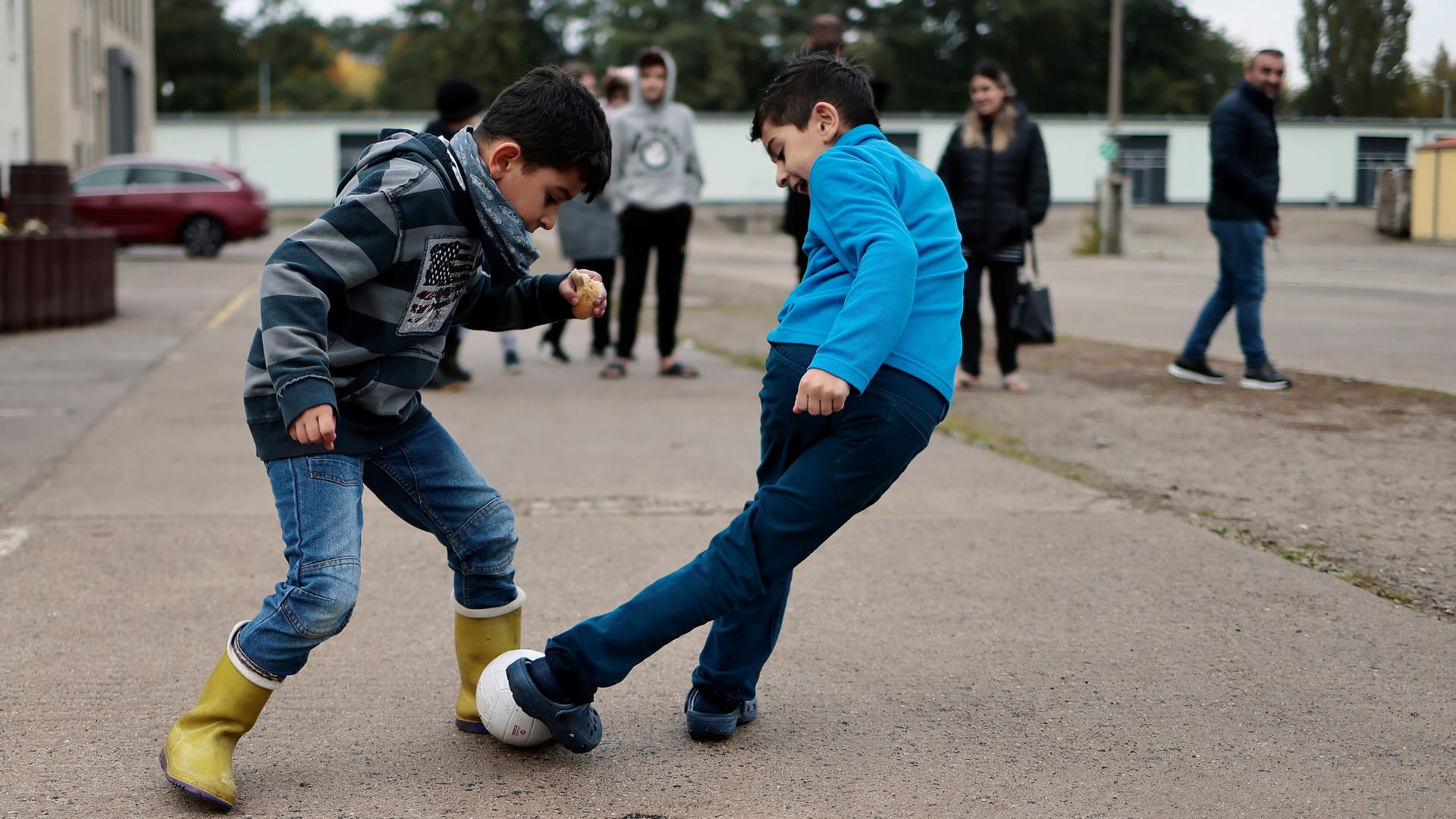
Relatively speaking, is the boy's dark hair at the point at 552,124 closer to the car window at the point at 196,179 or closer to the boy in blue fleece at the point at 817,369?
the boy in blue fleece at the point at 817,369

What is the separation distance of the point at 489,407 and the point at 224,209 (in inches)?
688

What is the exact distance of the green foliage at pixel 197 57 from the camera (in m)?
73.6

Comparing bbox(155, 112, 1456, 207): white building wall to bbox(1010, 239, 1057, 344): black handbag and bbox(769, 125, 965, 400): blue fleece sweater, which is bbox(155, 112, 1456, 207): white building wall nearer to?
bbox(1010, 239, 1057, 344): black handbag

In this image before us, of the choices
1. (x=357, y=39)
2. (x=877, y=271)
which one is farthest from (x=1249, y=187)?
(x=357, y=39)

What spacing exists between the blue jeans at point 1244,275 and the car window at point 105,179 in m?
20.1

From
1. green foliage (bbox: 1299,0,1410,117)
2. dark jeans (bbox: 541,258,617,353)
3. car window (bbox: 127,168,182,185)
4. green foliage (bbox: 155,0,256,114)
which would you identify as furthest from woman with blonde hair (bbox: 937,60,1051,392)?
green foliage (bbox: 155,0,256,114)

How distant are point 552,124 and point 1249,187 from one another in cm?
638

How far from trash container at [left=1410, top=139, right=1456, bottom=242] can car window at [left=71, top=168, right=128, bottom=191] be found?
25442mm

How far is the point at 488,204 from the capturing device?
267 cm

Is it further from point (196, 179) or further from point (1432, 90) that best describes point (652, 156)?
point (1432, 90)

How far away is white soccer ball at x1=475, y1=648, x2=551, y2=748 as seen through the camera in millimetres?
2918

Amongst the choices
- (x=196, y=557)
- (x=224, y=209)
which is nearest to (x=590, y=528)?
(x=196, y=557)

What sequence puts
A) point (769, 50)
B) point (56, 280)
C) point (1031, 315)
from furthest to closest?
point (769, 50) < point (56, 280) < point (1031, 315)

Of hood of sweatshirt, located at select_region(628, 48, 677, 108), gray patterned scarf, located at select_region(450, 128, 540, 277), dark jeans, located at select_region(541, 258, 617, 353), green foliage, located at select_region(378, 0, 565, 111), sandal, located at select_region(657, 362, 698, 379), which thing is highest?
green foliage, located at select_region(378, 0, 565, 111)
